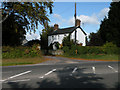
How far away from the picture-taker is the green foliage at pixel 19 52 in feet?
71.1

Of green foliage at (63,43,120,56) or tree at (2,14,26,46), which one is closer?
tree at (2,14,26,46)

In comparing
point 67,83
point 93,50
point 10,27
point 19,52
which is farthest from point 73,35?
point 67,83

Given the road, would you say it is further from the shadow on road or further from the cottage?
the cottage

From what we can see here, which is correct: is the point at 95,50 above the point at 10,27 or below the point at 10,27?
below

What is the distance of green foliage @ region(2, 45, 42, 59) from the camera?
71.1 feet

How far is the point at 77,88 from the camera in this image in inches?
251

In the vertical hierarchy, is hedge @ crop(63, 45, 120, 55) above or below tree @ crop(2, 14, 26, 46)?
below

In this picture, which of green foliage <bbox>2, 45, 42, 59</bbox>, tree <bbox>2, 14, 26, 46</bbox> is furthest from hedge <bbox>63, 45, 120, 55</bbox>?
tree <bbox>2, 14, 26, 46</bbox>

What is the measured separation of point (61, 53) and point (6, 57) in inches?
621

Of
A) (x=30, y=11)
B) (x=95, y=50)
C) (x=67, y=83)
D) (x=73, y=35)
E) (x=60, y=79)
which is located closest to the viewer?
(x=67, y=83)

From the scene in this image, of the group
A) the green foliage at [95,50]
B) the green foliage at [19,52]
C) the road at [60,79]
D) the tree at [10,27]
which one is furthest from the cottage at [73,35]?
the road at [60,79]

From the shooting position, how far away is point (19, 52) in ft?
73.9

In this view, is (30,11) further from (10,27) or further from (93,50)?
(93,50)

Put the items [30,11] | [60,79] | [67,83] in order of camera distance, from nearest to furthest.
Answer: [67,83]
[60,79]
[30,11]
